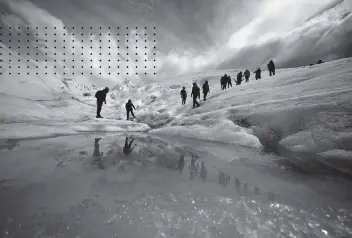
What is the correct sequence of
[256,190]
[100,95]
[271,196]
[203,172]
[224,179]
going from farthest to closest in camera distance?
[100,95] → [203,172] → [224,179] → [256,190] → [271,196]

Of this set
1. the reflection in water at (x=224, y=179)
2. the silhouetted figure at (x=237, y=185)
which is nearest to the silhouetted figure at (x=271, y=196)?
the silhouetted figure at (x=237, y=185)

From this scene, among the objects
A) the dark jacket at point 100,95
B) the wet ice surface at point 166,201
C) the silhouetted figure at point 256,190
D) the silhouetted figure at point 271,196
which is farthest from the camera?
the dark jacket at point 100,95

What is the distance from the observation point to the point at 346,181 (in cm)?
345

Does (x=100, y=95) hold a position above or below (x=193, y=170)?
above

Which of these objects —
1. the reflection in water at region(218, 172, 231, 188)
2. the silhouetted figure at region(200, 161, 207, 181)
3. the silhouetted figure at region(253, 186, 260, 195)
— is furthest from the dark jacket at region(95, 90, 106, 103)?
the silhouetted figure at region(253, 186, 260, 195)

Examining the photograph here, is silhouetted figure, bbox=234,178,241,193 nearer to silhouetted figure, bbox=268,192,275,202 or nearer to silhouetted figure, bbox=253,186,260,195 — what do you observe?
silhouetted figure, bbox=253,186,260,195

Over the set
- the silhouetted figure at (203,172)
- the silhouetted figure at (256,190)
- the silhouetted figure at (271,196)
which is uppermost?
the silhouetted figure at (203,172)

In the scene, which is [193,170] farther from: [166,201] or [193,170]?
[166,201]

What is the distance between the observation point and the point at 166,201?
8.07ft

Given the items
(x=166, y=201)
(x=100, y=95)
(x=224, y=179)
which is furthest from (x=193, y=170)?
(x=100, y=95)

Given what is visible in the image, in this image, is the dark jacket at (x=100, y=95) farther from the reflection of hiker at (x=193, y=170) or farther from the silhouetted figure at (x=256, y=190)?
the silhouetted figure at (x=256, y=190)

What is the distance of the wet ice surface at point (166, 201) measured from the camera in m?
1.86

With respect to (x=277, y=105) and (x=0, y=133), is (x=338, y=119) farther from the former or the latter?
(x=0, y=133)

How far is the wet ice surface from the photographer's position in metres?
1.86
